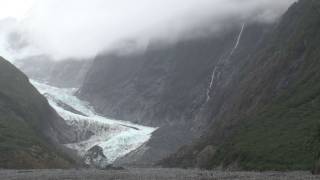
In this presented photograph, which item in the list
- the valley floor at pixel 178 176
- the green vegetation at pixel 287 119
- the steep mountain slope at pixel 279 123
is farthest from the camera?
the steep mountain slope at pixel 279 123

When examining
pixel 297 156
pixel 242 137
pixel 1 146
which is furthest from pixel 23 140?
pixel 297 156

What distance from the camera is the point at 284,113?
145 m

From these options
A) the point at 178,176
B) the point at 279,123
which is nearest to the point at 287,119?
the point at 279,123

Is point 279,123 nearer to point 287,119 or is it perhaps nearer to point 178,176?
point 287,119

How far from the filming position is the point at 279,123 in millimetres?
138250

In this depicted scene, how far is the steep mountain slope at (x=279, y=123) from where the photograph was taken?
11765cm

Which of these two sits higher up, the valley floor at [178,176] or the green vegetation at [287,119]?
the green vegetation at [287,119]

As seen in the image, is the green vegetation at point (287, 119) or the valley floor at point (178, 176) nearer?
the valley floor at point (178, 176)

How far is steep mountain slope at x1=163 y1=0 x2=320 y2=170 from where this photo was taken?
117650 mm

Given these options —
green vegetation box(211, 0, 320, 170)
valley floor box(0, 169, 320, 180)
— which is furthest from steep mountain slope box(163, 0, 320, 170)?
valley floor box(0, 169, 320, 180)

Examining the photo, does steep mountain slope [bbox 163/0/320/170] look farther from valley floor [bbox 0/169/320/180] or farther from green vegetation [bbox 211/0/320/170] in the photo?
valley floor [bbox 0/169/320/180]

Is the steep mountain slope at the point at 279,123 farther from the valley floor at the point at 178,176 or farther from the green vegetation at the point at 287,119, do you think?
the valley floor at the point at 178,176

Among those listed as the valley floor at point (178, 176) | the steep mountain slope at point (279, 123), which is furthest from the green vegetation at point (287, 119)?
the valley floor at point (178, 176)

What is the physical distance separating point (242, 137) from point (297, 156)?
103 ft
